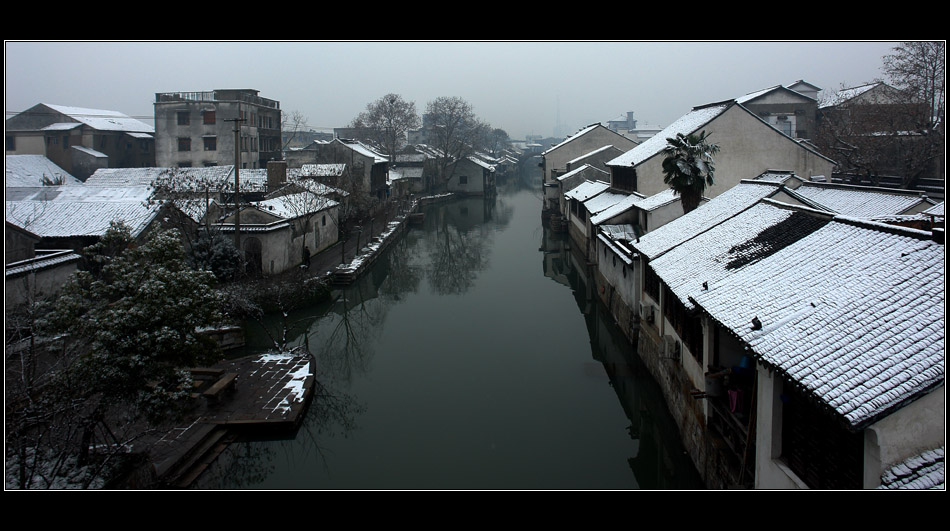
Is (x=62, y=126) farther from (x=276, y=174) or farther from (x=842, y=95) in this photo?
(x=842, y=95)

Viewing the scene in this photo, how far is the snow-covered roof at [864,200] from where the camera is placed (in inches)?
584

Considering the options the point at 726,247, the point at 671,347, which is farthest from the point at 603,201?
the point at 671,347

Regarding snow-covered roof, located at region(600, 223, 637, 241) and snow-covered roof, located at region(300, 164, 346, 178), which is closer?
snow-covered roof, located at region(600, 223, 637, 241)

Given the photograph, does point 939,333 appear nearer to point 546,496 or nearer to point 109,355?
point 546,496

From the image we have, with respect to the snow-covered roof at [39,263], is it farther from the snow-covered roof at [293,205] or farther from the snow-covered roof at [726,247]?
the snow-covered roof at [726,247]

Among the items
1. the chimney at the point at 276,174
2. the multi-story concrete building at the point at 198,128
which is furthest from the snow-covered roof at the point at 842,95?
the multi-story concrete building at the point at 198,128

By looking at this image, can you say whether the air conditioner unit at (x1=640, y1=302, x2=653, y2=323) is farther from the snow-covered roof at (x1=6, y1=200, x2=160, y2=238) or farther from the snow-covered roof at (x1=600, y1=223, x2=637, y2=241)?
the snow-covered roof at (x1=6, y1=200, x2=160, y2=238)

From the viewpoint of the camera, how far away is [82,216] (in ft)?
69.7

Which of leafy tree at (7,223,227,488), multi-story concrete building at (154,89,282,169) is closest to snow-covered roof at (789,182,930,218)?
leafy tree at (7,223,227,488)

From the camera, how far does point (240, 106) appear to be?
4406 centimetres

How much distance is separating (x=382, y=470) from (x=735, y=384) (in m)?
5.58

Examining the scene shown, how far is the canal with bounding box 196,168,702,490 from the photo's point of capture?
10227mm

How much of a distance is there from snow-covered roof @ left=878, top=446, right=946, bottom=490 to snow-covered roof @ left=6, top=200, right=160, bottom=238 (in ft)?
68.5

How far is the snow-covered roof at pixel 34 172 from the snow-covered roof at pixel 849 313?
122ft
